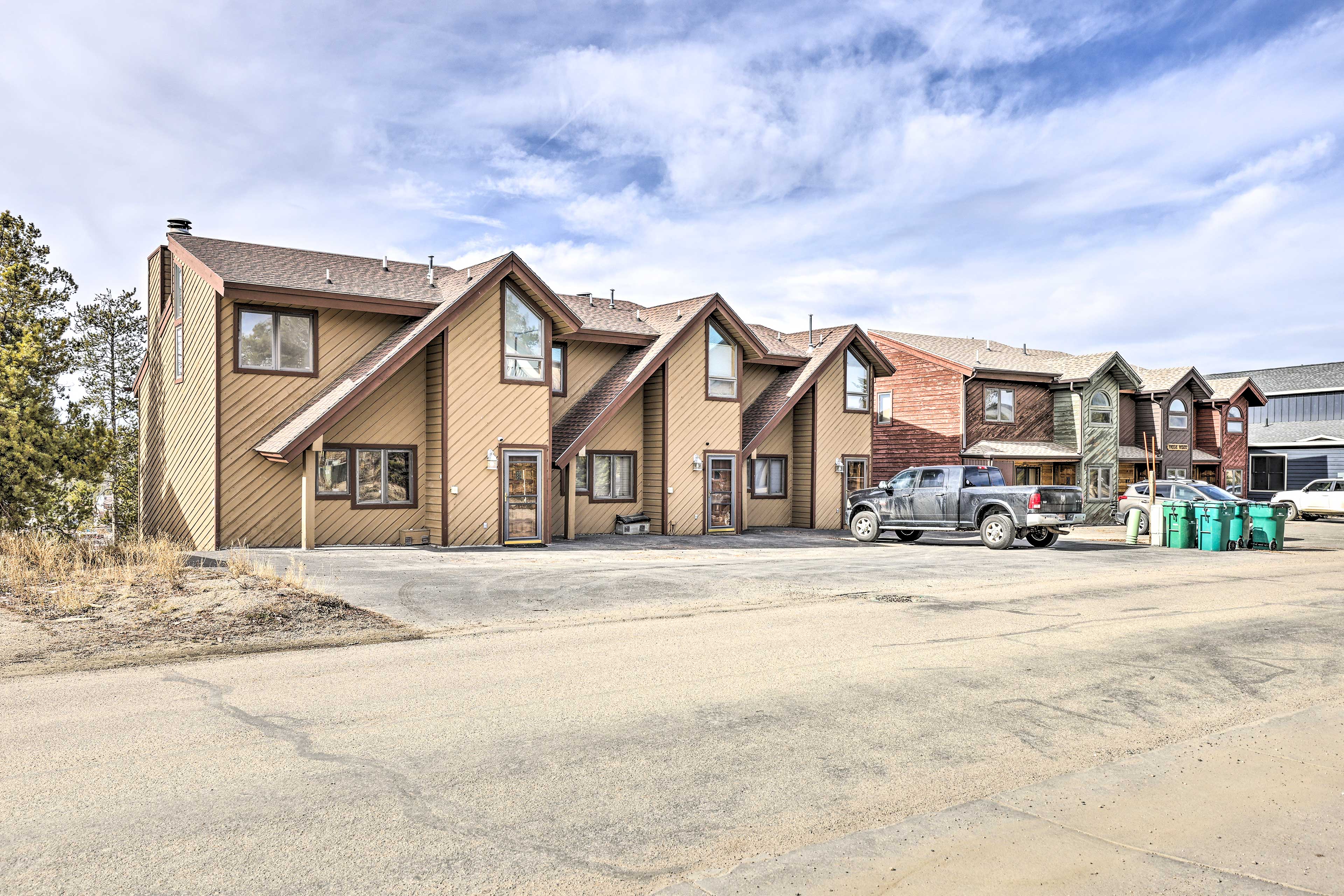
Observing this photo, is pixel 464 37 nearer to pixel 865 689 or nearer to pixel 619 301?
pixel 619 301

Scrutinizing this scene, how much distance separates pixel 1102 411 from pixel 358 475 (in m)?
30.6

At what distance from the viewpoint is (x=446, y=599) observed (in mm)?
12516

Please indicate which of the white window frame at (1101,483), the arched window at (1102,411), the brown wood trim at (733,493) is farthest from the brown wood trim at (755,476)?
the arched window at (1102,411)

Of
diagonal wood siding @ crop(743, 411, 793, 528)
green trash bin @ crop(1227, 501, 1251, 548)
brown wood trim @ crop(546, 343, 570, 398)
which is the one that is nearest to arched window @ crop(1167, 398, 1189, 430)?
green trash bin @ crop(1227, 501, 1251, 548)

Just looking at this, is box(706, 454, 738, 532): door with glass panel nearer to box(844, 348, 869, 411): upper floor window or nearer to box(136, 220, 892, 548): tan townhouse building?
box(136, 220, 892, 548): tan townhouse building

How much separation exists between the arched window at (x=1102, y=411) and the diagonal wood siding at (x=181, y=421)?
3251 cm

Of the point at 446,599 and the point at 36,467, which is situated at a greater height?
the point at 36,467

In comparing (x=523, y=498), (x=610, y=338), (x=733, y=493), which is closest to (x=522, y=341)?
(x=523, y=498)

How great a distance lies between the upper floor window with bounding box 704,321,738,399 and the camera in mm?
26156

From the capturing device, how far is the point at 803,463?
2938cm

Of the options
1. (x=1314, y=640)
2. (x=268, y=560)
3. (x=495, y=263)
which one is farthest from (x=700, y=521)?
(x=1314, y=640)

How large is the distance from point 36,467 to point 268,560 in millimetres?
10515

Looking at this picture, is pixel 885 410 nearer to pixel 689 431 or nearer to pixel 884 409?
pixel 884 409

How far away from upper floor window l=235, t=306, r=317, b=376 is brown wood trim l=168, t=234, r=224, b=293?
0.80 metres
